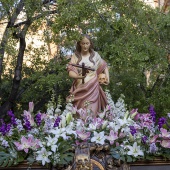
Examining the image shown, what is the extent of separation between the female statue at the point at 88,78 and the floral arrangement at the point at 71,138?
301cm

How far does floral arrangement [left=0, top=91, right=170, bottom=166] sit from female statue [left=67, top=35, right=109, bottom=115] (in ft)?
9.87

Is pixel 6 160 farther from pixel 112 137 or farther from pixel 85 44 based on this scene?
pixel 85 44

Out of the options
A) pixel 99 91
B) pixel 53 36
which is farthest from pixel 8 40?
pixel 99 91

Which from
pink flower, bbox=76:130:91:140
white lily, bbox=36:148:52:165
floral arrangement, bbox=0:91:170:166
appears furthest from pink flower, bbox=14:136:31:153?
pink flower, bbox=76:130:91:140

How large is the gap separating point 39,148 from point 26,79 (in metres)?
11.1

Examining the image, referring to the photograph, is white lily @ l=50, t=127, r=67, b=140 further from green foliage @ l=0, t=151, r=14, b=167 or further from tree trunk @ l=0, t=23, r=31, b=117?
tree trunk @ l=0, t=23, r=31, b=117

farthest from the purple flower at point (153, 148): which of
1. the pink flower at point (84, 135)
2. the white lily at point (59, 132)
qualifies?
the white lily at point (59, 132)

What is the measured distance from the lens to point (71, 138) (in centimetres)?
586

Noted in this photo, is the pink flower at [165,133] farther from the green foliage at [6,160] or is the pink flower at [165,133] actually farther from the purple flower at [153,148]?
the green foliage at [6,160]

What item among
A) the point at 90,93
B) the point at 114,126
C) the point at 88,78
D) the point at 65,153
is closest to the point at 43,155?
the point at 65,153

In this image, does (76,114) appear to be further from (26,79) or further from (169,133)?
(26,79)

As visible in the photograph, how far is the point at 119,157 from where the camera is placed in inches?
232

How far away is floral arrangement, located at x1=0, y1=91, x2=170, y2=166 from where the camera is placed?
563 centimetres

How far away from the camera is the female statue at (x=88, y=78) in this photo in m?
9.40
